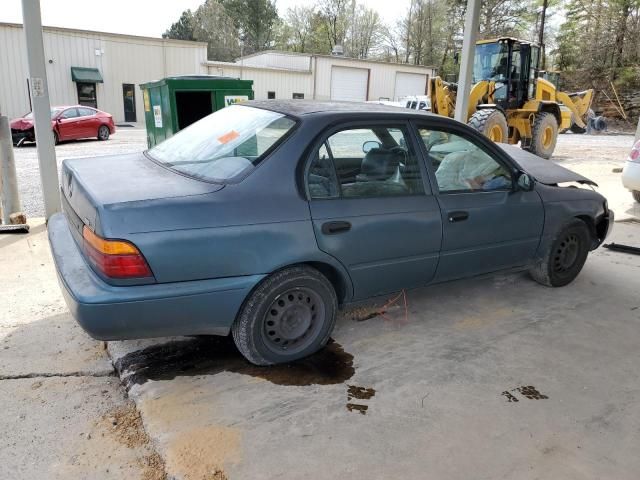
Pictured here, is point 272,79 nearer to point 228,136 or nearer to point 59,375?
point 228,136

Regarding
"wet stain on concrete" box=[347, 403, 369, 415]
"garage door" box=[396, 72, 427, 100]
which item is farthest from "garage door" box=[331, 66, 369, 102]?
"wet stain on concrete" box=[347, 403, 369, 415]

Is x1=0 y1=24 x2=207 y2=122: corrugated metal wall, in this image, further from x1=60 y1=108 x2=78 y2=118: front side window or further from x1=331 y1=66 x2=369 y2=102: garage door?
x1=60 y1=108 x2=78 y2=118: front side window

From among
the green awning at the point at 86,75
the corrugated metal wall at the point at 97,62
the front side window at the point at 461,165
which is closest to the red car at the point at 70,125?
the corrugated metal wall at the point at 97,62

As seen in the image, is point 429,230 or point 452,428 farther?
point 429,230

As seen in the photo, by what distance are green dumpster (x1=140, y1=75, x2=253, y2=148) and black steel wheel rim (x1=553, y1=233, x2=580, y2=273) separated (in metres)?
3.90

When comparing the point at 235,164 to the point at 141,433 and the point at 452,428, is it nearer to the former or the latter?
the point at 141,433

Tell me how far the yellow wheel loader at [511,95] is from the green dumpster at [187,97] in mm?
7551

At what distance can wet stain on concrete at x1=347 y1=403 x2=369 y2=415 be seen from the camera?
2.72 metres

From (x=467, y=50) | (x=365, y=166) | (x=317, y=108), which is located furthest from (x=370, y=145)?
(x=467, y=50)

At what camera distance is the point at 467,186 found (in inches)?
146

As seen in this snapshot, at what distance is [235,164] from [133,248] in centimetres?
80

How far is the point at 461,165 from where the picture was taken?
3.74 metres

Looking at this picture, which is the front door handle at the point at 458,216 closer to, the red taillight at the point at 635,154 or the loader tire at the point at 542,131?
the red taillight at the point at 635,154

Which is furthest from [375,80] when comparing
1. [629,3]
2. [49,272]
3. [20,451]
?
[20,451]
